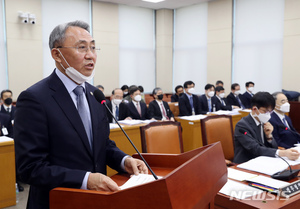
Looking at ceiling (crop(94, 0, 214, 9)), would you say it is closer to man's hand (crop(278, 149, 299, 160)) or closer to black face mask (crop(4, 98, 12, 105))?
black face mask (crop(4, 98, 12, 105))

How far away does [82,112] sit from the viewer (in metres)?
→ 1.33

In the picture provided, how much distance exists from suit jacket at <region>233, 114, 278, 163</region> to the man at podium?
1502mm

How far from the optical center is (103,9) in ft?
30.9

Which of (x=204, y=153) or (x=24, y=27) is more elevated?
(x=24, y=27)

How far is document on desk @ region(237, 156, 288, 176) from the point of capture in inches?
80.3

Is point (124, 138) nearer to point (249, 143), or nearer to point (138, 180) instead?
point (249, 143)

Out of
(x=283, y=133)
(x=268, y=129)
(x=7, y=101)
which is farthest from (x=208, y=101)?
(x=7, y=101)

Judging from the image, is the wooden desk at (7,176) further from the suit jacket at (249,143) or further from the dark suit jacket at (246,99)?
the dark suit jacket at (246,99)

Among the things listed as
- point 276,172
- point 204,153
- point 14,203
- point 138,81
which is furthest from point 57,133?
point 138,81

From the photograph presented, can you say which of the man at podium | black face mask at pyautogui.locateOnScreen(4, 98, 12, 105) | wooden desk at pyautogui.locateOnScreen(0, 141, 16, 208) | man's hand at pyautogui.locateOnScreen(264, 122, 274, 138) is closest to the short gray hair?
the man at podium

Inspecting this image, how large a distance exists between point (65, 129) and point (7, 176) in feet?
8.54

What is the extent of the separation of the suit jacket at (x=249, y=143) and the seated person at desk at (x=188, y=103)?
150 inches

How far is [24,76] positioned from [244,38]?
22.0 ft

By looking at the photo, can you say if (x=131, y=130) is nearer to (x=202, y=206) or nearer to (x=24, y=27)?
(x=202, y=206)
